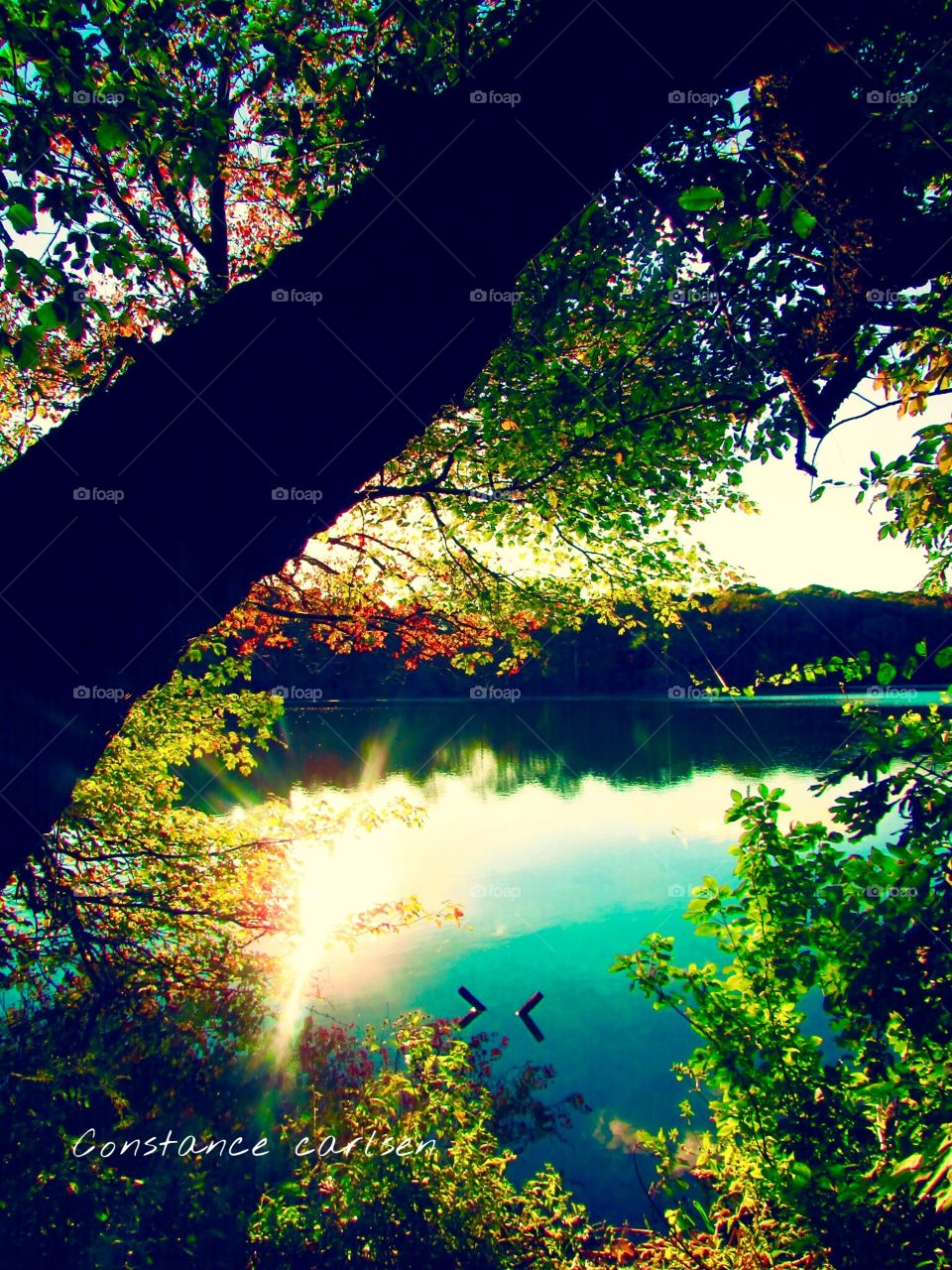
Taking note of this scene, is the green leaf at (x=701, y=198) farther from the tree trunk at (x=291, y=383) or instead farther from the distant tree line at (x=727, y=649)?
the distant tree line at (x=727, y=649)

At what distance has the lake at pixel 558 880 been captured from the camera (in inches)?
490

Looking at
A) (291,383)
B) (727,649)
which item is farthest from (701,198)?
(727,649)

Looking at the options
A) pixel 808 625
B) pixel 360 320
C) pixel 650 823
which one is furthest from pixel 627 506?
pixel 808 625

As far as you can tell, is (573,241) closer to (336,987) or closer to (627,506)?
(627,506)

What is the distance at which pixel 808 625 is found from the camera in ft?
327

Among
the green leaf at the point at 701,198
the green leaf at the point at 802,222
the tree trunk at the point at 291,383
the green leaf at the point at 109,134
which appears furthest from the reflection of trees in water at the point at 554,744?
the green leaf at the point at 701,198

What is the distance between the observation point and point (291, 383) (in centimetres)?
212

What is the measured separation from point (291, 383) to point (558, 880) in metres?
26.4

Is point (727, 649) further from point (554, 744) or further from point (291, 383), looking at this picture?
point (291, 383)

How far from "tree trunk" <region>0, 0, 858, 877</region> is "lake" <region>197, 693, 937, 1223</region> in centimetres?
495

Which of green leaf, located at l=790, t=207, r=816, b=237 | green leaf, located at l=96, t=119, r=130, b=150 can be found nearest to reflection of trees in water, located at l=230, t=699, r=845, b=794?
green leaf, located at l=96, t=119, r=130, b=150

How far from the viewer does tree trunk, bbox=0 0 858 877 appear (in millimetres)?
1975

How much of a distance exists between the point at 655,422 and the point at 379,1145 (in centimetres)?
750

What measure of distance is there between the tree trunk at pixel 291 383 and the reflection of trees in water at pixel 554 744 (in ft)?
138
